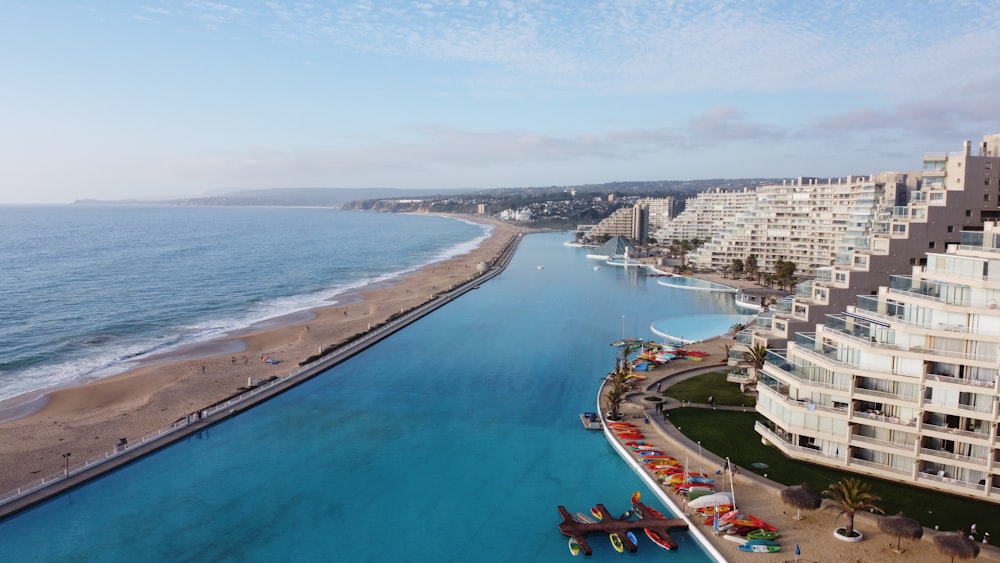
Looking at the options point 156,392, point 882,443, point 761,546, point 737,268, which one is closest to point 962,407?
point 882,443

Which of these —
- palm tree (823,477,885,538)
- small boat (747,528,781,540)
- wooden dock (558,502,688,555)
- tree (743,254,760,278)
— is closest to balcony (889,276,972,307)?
palm tree (823,477,885,538)

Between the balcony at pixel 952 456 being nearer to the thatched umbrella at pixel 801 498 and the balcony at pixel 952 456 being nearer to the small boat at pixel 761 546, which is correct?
the thatched umbrella at pixel 801 498

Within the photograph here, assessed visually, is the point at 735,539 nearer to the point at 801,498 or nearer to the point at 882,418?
the point at 801,498

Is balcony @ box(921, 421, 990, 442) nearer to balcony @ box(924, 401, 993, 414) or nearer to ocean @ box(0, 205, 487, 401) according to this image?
balcony @ box(924, 401, 993, 414)

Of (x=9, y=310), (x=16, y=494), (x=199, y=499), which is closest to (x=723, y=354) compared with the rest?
(x=199, y=499)

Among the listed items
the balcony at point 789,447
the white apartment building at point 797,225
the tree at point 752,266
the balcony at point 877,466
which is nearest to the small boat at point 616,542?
the balcony at point 789,447
